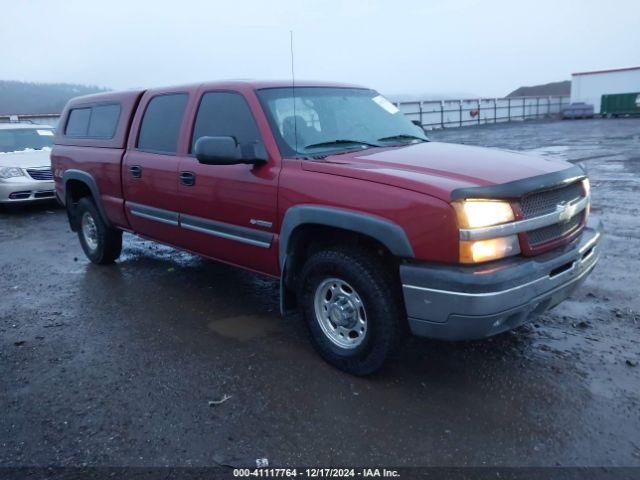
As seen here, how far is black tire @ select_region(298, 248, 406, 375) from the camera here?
10.7ft

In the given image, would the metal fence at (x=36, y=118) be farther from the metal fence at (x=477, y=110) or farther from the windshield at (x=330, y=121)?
the windshield at (x=330, y=121)

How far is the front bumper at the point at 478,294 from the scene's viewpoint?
112 inches

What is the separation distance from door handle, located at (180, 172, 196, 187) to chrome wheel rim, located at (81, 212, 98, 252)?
2238mm

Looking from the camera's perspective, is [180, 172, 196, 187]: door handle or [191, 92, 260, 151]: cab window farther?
[180, 172, 196, 187]: door handle

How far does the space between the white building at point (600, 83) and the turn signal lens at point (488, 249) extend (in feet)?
144

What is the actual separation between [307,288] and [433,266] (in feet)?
3.31

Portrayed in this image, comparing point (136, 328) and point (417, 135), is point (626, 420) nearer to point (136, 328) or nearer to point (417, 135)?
point (417, 135)

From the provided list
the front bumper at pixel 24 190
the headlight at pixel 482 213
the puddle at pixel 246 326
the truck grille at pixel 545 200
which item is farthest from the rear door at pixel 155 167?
the front bumper at pixel 24 190

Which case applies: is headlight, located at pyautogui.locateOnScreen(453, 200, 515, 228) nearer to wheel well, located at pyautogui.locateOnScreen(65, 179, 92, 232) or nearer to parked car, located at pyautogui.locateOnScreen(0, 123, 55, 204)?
wheel well, located at pyautogui.locateOnScreen(65, 179, 92, 232)

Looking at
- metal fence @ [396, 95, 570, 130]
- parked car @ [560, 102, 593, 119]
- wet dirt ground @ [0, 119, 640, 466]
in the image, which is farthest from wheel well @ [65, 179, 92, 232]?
parked car @ [560, 102, 593, 119]

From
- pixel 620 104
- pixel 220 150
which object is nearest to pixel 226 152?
pixel 220 150

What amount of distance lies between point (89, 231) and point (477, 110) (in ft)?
107

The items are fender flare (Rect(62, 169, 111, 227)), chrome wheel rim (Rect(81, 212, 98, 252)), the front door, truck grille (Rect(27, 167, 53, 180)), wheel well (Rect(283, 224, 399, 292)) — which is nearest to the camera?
wheel well (Rect(283, 224, 399, 292))

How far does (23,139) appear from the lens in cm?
1091
